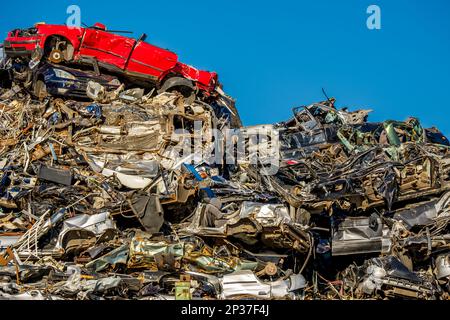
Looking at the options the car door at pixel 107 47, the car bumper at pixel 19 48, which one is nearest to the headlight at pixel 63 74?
the car door at pixel 107 47

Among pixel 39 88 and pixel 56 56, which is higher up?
pixel 56 56

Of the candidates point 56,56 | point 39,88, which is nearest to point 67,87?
point 39,88

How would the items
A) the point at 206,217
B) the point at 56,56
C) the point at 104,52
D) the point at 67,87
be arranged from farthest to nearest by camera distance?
the point at 104,52, the point at 56,56, the point at 67,87, the point at 206,217

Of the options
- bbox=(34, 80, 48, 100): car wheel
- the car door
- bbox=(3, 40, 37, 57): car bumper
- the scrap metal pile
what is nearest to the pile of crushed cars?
the scrap metal pile

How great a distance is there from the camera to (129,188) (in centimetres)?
1375

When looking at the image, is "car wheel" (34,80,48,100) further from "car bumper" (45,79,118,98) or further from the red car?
the red car

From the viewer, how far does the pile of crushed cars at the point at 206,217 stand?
1138 cm

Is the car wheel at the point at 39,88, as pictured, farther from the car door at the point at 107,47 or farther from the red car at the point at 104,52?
the car door at the point at 107,47

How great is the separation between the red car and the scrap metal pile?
7.31ft

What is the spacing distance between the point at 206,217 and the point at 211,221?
11cm

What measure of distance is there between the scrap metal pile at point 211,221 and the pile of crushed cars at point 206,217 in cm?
2

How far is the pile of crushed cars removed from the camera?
11375mm

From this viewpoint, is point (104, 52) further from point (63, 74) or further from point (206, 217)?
point (206, 217)

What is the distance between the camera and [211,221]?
12.5 m
